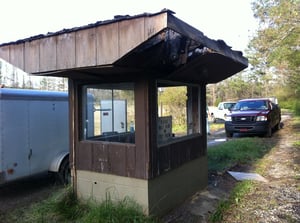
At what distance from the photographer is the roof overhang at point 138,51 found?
9.48 ft

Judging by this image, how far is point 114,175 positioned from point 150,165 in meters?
0.62

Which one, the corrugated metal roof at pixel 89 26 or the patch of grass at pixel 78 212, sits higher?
the corrugated metal roof at pixel 89 26

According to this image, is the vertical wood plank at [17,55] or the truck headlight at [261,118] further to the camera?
the truck headlight at [261,118]

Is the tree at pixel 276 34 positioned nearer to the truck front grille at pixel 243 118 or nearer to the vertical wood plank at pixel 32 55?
the truck front grille at pixel 243 118

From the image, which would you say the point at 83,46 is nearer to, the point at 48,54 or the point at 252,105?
the point at 48,54

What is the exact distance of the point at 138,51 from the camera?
338cm

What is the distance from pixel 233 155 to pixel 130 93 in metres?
5.51

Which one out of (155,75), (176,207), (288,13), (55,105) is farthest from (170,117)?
(288,13)

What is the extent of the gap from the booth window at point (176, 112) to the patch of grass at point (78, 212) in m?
1.07

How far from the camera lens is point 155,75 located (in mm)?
4039

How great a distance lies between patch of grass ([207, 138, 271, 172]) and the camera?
302 inches

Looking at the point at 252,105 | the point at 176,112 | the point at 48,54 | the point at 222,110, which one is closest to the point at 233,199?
the point at 176,112

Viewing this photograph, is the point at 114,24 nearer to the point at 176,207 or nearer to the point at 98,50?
the point at 98,50

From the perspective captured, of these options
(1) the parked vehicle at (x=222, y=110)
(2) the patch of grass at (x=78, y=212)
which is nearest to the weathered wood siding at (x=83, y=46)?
(2) the patch of grass at (x=78, y=212)
